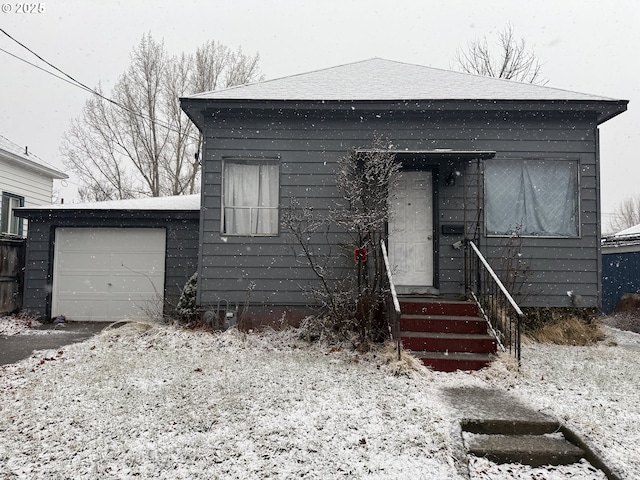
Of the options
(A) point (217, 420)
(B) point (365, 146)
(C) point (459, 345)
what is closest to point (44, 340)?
(A) point (217, 420)

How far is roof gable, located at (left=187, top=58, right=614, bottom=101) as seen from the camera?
23.6 feet

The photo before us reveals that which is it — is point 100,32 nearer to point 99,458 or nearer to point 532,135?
point 532,135

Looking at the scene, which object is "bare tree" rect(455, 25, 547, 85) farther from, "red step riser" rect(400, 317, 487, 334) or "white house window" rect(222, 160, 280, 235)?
"red step riser" rect(400, 317, 487, 334)

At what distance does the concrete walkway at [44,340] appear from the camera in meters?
5.98

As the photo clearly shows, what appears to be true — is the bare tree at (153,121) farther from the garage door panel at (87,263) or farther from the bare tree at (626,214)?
the bare tree at (626,214)

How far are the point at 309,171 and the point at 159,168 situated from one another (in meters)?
14.7

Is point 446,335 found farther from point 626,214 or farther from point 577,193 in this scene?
point 626,214

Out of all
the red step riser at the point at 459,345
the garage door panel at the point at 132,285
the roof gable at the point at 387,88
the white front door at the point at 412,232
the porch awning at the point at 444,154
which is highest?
the roof gable at the point at 387,88

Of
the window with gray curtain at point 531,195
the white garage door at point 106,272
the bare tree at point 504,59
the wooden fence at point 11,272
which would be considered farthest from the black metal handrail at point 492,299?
the bare tree at point 504,59

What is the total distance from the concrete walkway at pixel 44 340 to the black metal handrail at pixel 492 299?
620 centimetres

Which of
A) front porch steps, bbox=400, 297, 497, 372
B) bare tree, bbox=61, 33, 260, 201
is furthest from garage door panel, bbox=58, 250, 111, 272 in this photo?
bare tree, bbox=61, 33, 260, 201

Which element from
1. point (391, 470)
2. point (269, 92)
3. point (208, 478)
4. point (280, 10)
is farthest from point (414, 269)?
point (280, 10)

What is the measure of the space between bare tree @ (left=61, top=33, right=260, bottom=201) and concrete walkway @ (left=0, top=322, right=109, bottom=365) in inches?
474

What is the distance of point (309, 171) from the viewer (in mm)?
7367
